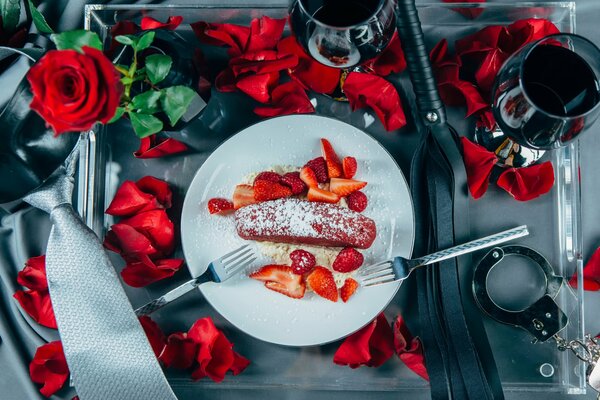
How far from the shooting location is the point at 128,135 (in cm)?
118

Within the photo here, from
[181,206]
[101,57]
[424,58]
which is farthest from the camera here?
[181,206]

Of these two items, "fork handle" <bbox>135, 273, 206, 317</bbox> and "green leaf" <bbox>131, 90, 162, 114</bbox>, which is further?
"fork handle" <bbox>135, 273, 206, 317</bbox>

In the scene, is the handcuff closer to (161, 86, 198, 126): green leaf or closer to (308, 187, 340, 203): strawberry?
(308, 187, 340, 203): strawberry

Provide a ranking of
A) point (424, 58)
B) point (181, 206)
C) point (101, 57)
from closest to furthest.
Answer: point (101, 57)
point (424, 58)
point (181, 206)

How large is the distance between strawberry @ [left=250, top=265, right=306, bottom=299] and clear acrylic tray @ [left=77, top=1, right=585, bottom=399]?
0.11 meters

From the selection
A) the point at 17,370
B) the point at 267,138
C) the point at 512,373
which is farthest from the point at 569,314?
the point at 17,370

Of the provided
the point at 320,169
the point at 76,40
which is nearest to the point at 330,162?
the point at 320,169

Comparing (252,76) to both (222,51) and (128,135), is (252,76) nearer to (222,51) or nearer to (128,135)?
(222,51)

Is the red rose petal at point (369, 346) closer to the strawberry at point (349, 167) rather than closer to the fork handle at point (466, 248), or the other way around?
the fork handle at point (466, 248)

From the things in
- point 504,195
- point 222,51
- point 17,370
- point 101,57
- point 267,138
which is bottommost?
point 17,370

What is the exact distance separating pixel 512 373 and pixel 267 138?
1.91 ft

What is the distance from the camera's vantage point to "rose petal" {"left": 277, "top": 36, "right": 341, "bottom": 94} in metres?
1.12

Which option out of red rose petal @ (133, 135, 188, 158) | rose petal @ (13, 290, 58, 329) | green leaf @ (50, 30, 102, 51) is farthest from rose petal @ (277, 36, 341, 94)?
rose petal @ (13, 290, 58, 329)

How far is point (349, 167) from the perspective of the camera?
110 cm
